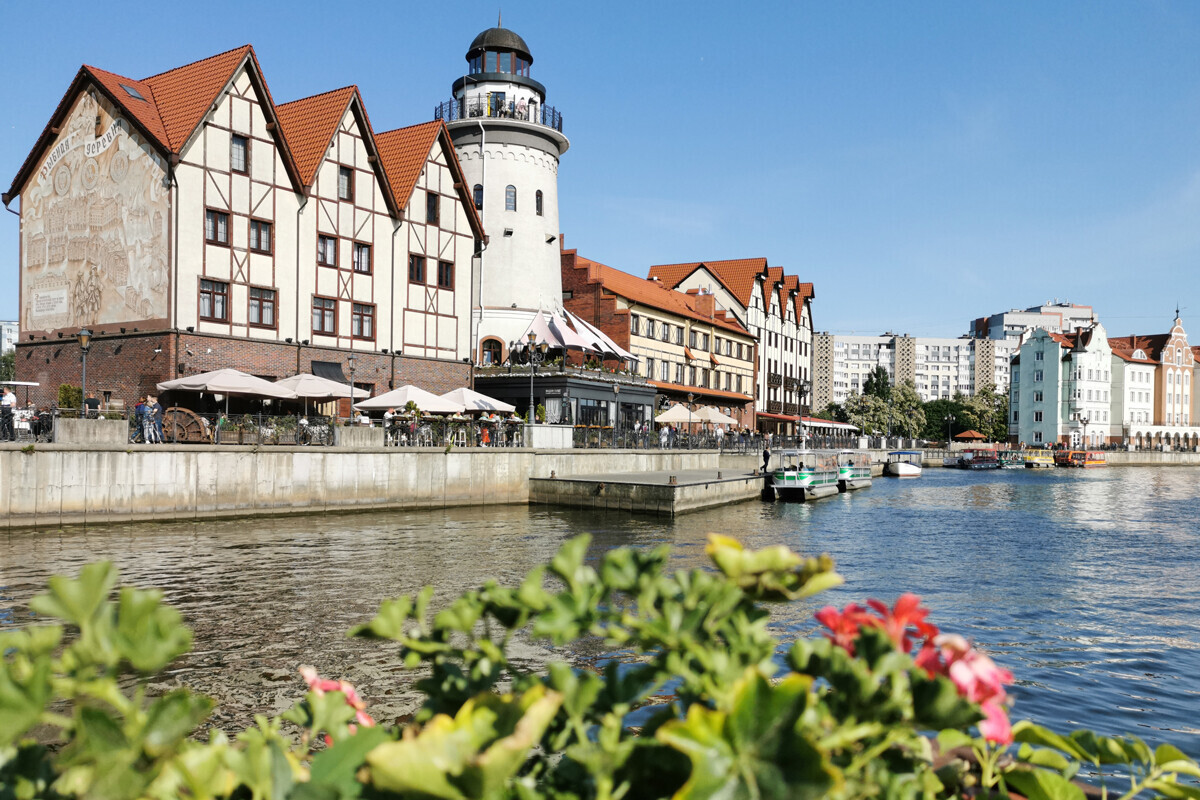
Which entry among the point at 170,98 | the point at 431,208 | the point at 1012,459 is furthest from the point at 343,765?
the point at 1012,459

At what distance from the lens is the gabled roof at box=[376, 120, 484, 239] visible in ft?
135

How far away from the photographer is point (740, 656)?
2053 millimetres

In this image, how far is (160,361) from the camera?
31.1 m

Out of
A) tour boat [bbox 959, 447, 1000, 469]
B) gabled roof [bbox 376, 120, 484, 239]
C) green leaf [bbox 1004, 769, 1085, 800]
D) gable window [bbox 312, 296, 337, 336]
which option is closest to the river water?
green leaf [bbox 1004, 769, 1085, 800]

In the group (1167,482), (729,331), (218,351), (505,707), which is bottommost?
(1167,482)

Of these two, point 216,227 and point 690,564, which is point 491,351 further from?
point 690,564

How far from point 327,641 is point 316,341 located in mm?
26252

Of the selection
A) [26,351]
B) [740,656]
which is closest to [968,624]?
[740,656]

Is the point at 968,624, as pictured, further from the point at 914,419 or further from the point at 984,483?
the point at 914,419

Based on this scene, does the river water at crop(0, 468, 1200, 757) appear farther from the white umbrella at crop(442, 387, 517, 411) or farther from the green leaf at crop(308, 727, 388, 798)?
the green leaf at crop(308, 727, 388, 798)

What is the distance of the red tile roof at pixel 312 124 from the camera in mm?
36844

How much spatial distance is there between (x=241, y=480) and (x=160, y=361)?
7.92 meters

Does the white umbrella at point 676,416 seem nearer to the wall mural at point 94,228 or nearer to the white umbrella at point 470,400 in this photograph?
the white umbrella at point 470,400

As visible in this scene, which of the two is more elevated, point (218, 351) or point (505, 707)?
point (218, 351)
